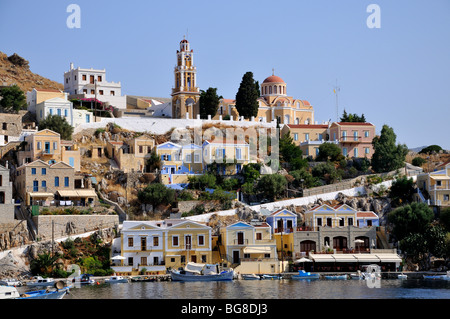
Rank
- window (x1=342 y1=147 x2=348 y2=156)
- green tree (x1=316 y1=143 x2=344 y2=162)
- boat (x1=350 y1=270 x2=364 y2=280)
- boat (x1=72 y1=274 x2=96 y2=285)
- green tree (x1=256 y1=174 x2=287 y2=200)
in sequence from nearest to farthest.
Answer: boat (x1=72 y1=274 x2=96 y2=285) → boat (x1=350 y1=270 x2=364 y2=280) → green tree (x1=256 y1=174 x2=287 y2=200) → green tree (x1=316 y1=143 x2=344 y2=162) → window (x1=342 y1=147 x2=348 y2=156)

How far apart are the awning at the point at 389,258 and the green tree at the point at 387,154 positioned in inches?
634

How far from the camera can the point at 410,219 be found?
49656mm

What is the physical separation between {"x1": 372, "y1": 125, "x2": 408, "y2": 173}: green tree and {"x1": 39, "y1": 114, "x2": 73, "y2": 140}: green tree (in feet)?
86.8

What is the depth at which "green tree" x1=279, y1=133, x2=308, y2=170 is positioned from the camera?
206 ft

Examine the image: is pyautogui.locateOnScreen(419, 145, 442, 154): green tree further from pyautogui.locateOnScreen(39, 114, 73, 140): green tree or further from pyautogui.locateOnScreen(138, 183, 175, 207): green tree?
pyautogui.locateOnScreen(39, 114, 73, 140): green tree

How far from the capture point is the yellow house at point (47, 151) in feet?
184

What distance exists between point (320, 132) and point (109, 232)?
97.8ft

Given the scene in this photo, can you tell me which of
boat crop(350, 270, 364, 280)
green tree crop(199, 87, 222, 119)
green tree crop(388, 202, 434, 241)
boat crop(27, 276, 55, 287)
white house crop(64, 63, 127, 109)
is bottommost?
boat crop(350, 270, 364, 280)

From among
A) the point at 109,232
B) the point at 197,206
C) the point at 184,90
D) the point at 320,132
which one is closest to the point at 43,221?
the point at 109,232

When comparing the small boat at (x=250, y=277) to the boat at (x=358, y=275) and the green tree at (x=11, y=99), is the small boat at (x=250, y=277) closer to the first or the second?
the boat at (x=358, y=275)

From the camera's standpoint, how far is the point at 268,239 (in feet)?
163

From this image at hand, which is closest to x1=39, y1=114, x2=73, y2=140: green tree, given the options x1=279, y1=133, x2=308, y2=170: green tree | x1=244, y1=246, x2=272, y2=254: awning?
x1=279, y1=133, x2=308, y2=170: green tree

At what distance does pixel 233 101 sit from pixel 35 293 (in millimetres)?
42975

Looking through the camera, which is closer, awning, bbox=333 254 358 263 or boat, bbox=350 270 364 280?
boat, bbox=350 270 364 280
